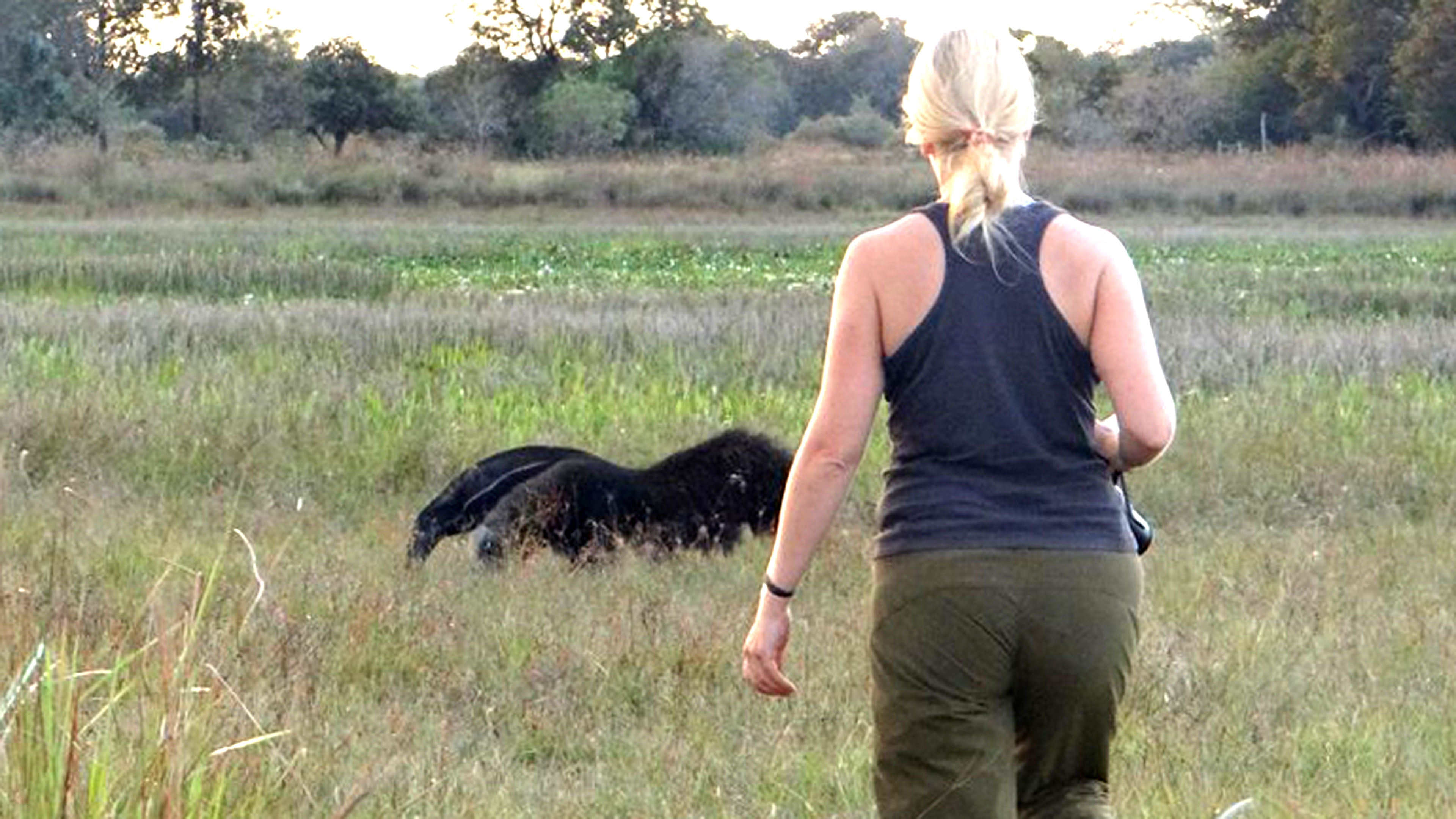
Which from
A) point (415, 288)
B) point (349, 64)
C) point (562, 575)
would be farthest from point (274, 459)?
point (349, 64)

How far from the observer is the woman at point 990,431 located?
3.61 m

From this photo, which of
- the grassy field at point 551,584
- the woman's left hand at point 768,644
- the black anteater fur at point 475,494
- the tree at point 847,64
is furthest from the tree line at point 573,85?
the woman's left hand at point 768,644

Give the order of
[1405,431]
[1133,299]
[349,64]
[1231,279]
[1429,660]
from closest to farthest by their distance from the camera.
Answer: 1. [1133,299]
2. [1429,660]
3. [1405,431]
4. [1231,279]
5. [349,64]

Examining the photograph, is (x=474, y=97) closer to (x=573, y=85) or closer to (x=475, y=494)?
(x=573, y=85)

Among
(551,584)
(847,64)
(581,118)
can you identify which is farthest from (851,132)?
(551,584)

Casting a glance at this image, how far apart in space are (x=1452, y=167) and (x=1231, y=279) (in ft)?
75.8

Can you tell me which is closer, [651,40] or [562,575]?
[562,575]

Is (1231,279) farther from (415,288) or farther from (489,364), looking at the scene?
(489,364)

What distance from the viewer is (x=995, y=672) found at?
3.63m

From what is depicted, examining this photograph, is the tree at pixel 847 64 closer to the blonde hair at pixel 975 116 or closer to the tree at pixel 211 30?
the tree at pixel 211 30

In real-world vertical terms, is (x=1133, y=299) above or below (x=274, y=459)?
above

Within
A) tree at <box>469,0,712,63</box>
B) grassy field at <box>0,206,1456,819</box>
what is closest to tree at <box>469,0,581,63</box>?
tree at <box>469,0,712,63</box>

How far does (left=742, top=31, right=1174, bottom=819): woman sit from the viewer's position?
361 cm

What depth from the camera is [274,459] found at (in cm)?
1095
